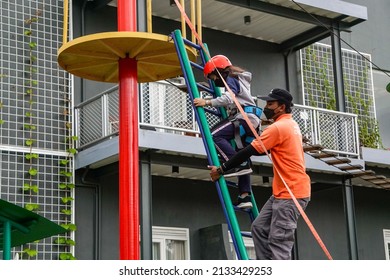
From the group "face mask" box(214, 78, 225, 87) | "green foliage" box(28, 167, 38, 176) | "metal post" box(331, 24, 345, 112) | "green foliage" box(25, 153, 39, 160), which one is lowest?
"face mask" box(214, 78, 225, 87)

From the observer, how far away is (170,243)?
18.0m

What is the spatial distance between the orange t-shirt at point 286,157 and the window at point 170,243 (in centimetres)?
942

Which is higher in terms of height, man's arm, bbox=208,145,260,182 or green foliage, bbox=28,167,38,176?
green foliage, bbox=28,167,38,176

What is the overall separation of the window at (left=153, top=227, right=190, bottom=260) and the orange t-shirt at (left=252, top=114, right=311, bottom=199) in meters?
9.42

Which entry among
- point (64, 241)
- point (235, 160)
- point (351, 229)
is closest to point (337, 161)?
point (351, 229)

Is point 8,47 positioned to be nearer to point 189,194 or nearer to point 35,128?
point 35,128

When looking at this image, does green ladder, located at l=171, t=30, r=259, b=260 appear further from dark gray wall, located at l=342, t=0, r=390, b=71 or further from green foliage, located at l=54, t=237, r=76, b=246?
dark gray wall, located at l=342, t=0, r=390, b=71

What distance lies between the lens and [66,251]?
16.5m

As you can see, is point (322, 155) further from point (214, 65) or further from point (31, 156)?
point (214, 65)

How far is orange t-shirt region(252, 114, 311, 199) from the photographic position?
334 inches

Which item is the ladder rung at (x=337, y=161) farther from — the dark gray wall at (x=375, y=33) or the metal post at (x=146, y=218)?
the dark gray wall at (x=375, y=33)

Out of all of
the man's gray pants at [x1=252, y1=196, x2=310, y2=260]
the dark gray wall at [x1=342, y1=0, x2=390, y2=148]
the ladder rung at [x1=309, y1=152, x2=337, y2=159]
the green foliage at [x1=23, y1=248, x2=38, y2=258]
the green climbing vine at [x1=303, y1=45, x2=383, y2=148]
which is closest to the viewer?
the man's gray pants at [x1=252, y1=196, x2=310, y2=260]

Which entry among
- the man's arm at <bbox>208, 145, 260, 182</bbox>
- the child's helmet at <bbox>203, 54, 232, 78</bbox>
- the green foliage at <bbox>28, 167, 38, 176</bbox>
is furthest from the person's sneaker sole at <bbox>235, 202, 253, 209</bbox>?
the green foliage at <bbox>28, 167, 38, 176</bbox>
